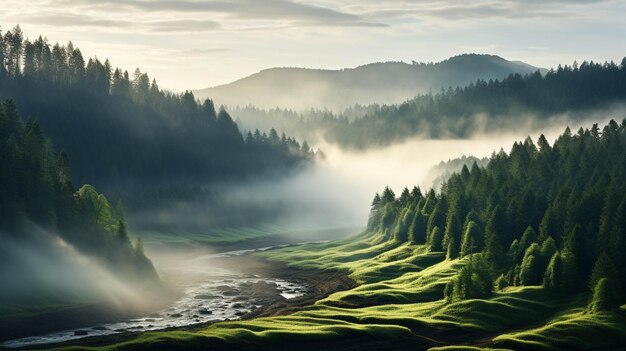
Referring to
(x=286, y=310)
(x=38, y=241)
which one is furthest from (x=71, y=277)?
(x=286, y=310)

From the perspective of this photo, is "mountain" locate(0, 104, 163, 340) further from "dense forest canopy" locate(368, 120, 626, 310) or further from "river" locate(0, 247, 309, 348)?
"dense forest canopy" locate(368, 120, 626, 310)

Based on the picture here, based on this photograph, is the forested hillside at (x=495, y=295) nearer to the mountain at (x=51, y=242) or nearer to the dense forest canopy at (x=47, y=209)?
the mountain at (x=51, y=242)

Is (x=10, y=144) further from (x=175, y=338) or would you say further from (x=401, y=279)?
(x=401, y=279)

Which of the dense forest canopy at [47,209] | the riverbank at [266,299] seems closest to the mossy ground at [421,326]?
the riverbank at [266,299]

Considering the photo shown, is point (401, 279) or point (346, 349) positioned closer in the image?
point (346, 349)

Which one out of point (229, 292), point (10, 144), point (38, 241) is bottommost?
point (229, 292)

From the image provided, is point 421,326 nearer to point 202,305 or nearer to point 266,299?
point 266,299
